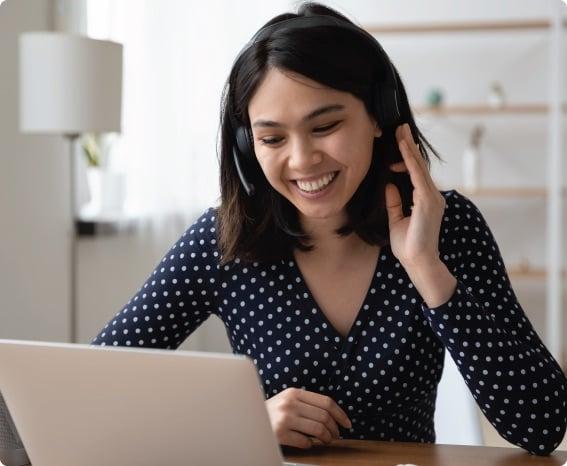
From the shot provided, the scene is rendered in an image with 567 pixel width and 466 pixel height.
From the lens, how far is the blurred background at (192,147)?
274 cm

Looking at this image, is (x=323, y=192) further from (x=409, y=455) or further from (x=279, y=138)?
(x=409, y=455)

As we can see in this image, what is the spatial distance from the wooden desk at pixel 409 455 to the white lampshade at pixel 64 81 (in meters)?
1.58

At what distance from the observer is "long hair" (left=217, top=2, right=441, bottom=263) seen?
127 cm

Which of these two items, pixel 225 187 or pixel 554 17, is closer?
Result: pixel 225 187

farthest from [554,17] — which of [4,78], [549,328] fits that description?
[4,78]

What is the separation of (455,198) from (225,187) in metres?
0.38

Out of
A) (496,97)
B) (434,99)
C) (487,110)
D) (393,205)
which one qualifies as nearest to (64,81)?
(393,205)

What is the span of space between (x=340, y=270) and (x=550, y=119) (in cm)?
304

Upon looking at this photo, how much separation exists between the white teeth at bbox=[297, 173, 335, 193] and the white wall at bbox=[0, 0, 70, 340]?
160cm

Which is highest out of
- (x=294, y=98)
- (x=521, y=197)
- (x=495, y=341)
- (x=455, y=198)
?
(x=294, y=98)

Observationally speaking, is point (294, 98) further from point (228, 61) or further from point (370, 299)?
point (228, 61)

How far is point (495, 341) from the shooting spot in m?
1.21

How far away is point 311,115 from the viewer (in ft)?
3.97

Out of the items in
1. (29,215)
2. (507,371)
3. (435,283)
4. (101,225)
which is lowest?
(101,225)
